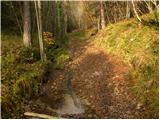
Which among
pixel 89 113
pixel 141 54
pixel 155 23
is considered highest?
pixel 155 23

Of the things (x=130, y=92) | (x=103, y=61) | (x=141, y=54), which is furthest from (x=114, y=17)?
(x=130, y=92)

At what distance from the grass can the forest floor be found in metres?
0.34

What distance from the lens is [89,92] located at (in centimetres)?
1302

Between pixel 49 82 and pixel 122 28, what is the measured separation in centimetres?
717

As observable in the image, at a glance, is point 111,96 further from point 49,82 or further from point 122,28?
point 122,28

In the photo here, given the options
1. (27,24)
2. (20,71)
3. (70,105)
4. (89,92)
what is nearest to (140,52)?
(89,92)

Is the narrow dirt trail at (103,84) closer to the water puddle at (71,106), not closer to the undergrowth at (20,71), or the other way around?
the water puddle at (71,106)

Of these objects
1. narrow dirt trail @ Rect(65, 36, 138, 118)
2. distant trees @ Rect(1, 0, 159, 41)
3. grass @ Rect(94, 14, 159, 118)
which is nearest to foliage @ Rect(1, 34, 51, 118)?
distant trees @ Rect(1, 0, 159, 41)

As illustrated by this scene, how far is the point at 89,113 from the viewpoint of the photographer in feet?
36.5

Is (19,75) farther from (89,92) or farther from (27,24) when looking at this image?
(27,24)

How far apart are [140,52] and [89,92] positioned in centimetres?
331

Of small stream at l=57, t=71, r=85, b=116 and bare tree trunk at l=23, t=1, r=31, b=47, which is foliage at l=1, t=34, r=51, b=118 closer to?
bare tree trunk at l=23, t=1, r=31, b=47

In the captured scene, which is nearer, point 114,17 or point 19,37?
point 19,37

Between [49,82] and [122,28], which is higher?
[122,28]
